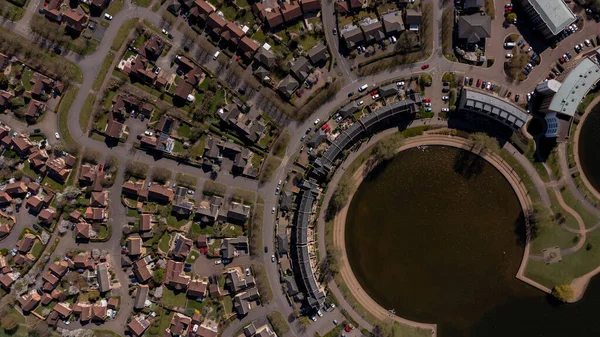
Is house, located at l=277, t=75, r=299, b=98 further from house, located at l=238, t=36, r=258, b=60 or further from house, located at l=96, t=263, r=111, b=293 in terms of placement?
house, located at l=96, t=263, r=111, b=293

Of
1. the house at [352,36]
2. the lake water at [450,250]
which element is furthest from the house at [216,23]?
the lake water at [450,250]

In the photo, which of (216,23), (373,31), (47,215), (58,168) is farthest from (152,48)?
(373,31)

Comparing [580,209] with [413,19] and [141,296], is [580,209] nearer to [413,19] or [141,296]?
[413,19]

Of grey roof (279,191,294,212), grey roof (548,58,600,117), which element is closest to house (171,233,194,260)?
grey roof (279,191,294,212)

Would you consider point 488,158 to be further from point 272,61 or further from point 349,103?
point 272,61

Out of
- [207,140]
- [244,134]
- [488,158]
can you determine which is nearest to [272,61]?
[244,134]
